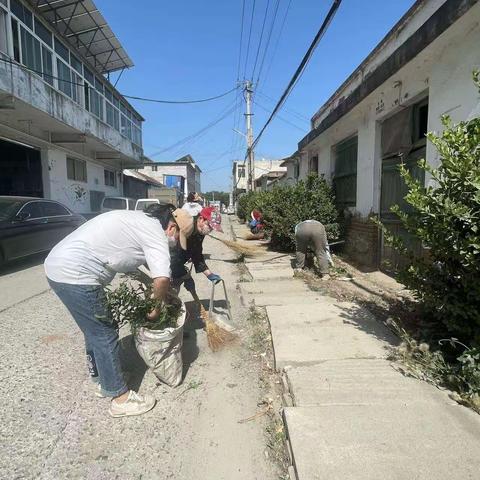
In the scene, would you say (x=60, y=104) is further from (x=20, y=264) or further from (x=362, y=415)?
(x=362, y=415)

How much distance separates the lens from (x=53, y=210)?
9.68 metres

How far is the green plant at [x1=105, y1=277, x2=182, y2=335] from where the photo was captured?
280cm

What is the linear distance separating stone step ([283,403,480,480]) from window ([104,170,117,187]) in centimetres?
2294

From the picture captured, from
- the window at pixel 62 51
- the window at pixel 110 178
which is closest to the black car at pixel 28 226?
the window at pixel 62 51

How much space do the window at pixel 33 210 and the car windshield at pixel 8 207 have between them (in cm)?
14

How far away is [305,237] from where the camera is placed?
708 cm

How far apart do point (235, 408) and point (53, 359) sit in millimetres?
1897

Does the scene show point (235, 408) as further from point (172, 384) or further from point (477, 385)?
point (477, 385)

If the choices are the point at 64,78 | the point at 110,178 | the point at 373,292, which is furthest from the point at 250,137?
the point at 373,292

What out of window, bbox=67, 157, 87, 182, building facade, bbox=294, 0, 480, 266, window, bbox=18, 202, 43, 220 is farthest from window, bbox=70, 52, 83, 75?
building facade, bbox=294, 0, 480, 266

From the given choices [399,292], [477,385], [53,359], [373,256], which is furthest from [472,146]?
[373,256]

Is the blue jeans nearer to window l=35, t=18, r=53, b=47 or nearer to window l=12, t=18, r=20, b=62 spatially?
window l=12, t=18, r=20, b=62

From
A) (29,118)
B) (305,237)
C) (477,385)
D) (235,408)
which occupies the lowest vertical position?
(235,408)

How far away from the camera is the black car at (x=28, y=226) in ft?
25.7
